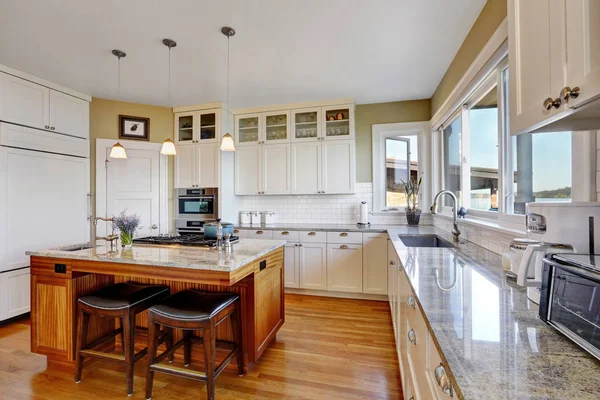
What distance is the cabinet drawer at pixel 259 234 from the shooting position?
3688mm

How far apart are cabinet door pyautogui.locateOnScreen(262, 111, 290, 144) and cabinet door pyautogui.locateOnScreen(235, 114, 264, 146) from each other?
4.5 inches

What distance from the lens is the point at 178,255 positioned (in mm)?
1858

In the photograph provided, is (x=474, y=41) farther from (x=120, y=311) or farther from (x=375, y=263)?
(x=120, y=311)

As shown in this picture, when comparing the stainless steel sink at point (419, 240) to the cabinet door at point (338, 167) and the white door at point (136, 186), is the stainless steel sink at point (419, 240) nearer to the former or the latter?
the cabinet door at point (338, 167)

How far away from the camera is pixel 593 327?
63 cm

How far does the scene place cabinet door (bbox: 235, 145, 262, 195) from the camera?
13.4 ft

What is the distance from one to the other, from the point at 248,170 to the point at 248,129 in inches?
25.0

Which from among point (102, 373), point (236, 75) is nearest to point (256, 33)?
point (236, 75)

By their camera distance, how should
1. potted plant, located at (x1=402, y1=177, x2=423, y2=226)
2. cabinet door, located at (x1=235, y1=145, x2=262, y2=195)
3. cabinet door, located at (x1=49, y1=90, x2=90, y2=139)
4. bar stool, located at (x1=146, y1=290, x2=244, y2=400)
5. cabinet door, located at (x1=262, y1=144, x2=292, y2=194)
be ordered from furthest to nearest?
cabinet door, located at (x1=235, y1=145, x2=262, y2=195), cabinet door, located at (x1=262, y1=144, x2=292, y2=194), potted plant, located at (x1=402, y1=177, x2=423, y2=226), cabinet door, located at (x1=49, y1=90, x2=90, y2=139), bar stool, located at (x1=146, y1=290, x2=244, y2=400)

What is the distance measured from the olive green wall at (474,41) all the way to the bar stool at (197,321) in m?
2.50

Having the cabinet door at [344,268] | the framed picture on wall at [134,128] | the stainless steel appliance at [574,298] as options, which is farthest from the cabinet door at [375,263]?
the framed picture on wall at [134,128]

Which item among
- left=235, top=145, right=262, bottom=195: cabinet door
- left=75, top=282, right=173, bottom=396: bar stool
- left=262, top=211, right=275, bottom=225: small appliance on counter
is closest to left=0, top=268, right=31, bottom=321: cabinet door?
left=75, top=282, right=173, bottom=396: bar stool

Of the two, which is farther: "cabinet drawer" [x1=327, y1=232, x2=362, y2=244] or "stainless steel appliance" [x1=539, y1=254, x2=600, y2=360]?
"cabinet drawer" [x1=327, y1=232, x2=362, y2=244]

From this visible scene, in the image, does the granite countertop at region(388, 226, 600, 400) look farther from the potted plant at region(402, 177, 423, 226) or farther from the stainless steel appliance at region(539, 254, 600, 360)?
the potted plant at region(402, 177, 423, 226)
